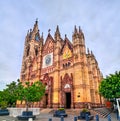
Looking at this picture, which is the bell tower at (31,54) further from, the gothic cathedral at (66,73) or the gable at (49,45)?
the gable at (49,45)

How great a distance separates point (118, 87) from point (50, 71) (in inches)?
720

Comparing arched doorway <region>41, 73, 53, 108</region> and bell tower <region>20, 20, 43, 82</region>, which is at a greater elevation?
bell tower <region>20, 20, 43, 82</region>

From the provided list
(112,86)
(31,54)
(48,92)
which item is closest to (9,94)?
(48,92)

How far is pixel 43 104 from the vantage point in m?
32.2

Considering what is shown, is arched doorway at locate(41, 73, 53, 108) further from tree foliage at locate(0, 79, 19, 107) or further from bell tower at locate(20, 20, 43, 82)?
tree foliage at locate(0, 79, 19, 107)

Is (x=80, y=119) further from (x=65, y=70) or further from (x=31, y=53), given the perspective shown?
(x=31, y=53)

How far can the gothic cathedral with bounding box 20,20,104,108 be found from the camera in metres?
25.5

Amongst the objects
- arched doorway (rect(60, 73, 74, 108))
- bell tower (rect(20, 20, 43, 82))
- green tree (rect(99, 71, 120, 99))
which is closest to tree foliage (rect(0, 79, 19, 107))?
bell tower (rect(20, 20, 43, 82))

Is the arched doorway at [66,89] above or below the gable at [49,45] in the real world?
below

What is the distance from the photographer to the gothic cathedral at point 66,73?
83.7 feet

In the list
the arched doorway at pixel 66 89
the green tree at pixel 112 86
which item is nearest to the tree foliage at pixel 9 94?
the arched doorway at pixel 66 89

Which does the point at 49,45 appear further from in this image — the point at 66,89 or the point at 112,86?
the point at 112,86

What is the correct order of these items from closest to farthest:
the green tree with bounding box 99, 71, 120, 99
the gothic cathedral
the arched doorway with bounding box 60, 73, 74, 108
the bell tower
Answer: the green tree with bounding box 99, 71, 120, 99 < the gothic cathedral < the arched doorway with bounding box 60, 73, 74, 108 < the bell tower

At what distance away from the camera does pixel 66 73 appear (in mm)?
29109
